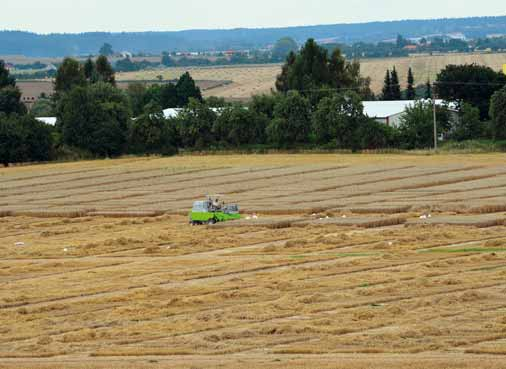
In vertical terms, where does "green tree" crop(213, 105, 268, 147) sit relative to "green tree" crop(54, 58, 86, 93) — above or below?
below

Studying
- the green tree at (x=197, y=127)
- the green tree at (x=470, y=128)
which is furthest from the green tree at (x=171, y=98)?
the green tree at (x=470, y=128)

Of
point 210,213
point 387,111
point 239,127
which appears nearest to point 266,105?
point 239,127

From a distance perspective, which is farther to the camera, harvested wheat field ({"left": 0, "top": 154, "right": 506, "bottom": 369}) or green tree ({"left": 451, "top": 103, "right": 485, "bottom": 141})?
green tree ({"left": 451, "top": 103, "right": 485, "bottom": 141})

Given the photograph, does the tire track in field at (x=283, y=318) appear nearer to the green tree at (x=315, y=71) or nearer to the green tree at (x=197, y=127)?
the green tree at (x=197, y=127)

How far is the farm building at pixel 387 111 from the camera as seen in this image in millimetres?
109312

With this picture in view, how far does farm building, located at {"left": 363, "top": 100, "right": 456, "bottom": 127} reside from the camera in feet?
359

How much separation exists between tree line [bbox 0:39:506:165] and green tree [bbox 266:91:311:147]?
0.07 metres

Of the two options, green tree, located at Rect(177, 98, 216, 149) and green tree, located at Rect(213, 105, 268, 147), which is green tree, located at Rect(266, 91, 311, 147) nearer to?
green tree, located at Rect(213, 105, 268, 147)

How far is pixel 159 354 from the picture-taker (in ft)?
111

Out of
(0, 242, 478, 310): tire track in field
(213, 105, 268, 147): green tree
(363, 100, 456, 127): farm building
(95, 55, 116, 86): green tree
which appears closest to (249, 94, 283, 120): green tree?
(213, 105, 268, 147): green tree

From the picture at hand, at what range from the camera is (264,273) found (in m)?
46.2

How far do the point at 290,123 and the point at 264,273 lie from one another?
5892 cm

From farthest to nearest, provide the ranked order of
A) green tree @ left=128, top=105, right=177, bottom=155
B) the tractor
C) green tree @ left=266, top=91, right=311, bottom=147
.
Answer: green tree @ left=128, top=105, right=177, bottom=155
green tree @ left=266, top=91, right=311, bottom=147
the tractor

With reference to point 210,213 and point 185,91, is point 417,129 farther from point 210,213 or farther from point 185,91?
point 210,213
